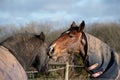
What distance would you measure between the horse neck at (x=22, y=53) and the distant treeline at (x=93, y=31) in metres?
8.12

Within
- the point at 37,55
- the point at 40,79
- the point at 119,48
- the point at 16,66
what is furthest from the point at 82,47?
the point at 119,48

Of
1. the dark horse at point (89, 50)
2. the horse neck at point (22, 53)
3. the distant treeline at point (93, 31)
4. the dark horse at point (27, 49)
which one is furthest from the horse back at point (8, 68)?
the distant treeline at point (93, 31)

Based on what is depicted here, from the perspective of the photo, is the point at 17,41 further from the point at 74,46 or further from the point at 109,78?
the point at 109,78

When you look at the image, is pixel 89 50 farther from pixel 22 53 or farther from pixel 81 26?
pixel 22 53

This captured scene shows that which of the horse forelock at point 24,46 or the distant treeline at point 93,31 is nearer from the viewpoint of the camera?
the horse forelock at point 24,46

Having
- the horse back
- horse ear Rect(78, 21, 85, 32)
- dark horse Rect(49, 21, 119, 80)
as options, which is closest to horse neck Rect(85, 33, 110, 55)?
dark horse Rect(49, 21, 119, 80)

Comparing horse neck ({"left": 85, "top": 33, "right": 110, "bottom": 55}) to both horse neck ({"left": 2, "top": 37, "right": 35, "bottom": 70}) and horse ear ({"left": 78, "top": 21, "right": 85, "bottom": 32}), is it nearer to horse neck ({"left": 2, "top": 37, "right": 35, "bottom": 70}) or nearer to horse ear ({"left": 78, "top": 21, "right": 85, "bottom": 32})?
horse ear ({"left": 78, "top": 21, "right": 85, "bottom": 32})

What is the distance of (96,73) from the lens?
4.11m

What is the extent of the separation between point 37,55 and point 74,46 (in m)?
3.25

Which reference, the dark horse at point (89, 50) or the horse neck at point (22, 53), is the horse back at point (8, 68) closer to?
the dark horse at point (89, 50)

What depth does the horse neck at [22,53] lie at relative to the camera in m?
6.67

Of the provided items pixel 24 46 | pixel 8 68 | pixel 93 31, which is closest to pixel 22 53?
pixel 24 46

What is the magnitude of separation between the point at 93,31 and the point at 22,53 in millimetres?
9864

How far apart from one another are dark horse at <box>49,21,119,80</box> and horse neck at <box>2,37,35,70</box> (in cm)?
210
